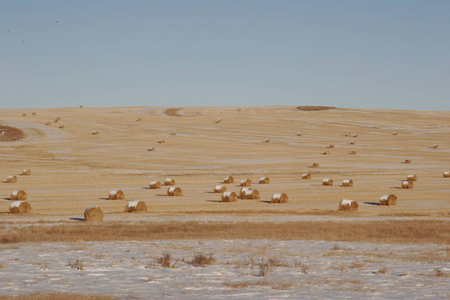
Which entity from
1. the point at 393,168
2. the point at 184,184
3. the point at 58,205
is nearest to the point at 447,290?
the point at 58,205

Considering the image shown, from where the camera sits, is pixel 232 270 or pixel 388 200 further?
pixel 388 200

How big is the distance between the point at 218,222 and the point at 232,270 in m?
10.7

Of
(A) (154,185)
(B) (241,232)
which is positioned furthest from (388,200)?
(A) (154,185)

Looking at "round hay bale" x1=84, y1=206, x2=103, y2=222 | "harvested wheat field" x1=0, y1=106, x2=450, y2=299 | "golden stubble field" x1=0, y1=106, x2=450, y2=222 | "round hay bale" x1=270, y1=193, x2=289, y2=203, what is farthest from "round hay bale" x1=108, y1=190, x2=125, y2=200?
A: "round hay bale" x1=84, y1=206, x2=103, y2=222

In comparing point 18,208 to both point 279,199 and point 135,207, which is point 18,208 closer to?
point 135,207

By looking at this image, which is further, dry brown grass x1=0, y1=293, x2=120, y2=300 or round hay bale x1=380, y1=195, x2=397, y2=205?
round hay bale x1=380, y1=195, x2=397, y2=205

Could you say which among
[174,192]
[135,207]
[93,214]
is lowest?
[93,214]

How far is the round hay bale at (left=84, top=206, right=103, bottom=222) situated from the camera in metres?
25.5

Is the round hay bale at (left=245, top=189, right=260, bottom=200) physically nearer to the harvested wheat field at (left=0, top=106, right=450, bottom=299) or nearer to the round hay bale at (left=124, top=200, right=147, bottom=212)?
the harvested wheat field at (left=0, top=106, right=450, bottom=299)

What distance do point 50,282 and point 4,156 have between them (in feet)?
183

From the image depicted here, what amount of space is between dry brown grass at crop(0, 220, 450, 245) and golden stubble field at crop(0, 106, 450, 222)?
178 inches

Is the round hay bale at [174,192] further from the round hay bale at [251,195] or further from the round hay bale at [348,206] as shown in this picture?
the round hay bale at [348,206]

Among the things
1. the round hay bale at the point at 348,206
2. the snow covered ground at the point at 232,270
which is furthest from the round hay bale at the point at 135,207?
the snow covered ground at the point at 232,270

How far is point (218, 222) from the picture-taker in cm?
2530
